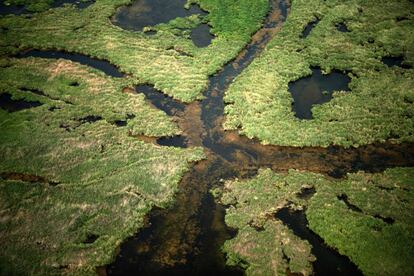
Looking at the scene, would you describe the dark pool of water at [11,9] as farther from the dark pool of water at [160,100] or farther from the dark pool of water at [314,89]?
the dark pool of water at [314,89]

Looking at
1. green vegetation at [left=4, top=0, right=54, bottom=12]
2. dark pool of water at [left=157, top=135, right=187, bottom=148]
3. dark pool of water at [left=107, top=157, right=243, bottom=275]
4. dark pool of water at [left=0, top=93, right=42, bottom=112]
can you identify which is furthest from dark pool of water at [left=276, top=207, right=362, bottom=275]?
green vegetation at [left=4, top=0, right=54, bottom=12]

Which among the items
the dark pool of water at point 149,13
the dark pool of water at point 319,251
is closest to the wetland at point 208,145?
the dark pool of water at point 319,251

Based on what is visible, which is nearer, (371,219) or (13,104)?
(371,219)

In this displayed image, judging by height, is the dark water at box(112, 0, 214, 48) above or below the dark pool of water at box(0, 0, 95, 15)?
above

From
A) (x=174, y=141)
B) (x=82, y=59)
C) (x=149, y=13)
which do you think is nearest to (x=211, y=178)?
(x=174, y=141)

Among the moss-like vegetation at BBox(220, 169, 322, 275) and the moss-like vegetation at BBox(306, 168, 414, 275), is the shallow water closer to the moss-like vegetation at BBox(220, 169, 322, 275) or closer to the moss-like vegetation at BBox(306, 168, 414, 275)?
the moss-like vegetation at BBox(220, 169, 322, 275)

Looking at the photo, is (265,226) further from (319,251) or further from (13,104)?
(13,104)
